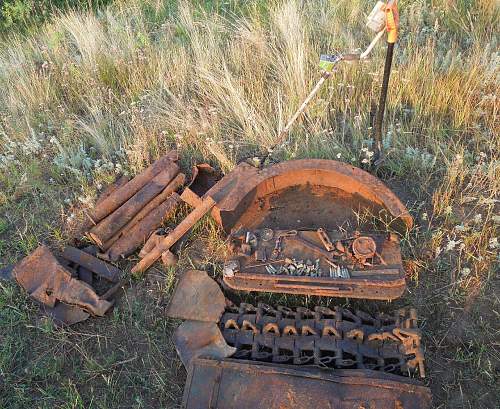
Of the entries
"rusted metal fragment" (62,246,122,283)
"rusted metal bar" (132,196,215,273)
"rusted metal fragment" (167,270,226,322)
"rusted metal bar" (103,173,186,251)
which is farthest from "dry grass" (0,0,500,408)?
"rusted metal fragment" (167,270,226,322)

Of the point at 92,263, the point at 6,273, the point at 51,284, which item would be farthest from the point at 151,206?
the point at 6,273

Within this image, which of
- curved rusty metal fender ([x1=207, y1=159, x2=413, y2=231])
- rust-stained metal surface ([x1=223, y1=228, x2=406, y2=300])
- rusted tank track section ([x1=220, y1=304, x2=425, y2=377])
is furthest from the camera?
curved rusty metal fender ([x1=207, y1=159, x2=413, y2=231])

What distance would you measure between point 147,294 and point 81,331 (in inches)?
22.6

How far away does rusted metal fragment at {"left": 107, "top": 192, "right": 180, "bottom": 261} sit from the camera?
3967 mm

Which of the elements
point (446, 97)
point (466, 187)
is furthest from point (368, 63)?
point (466, 187)

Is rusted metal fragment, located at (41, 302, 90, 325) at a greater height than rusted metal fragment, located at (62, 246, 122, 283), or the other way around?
rusted metal fragment, located at (62, 246, 122, 283)

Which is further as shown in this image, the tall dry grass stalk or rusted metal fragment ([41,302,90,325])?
the tall dry grass stalk

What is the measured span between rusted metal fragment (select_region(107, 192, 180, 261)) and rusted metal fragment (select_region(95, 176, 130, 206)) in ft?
1.71

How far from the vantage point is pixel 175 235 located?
384cm

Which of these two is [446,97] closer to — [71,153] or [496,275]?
[496,275]

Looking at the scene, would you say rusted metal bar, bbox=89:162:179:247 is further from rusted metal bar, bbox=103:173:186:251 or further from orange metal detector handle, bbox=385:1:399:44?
orange metal detector handle, bbox=385:1:399:44

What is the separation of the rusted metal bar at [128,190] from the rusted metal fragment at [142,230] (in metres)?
0.29

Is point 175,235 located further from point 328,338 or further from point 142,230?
point 328,338

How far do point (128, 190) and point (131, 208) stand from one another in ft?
0.72
